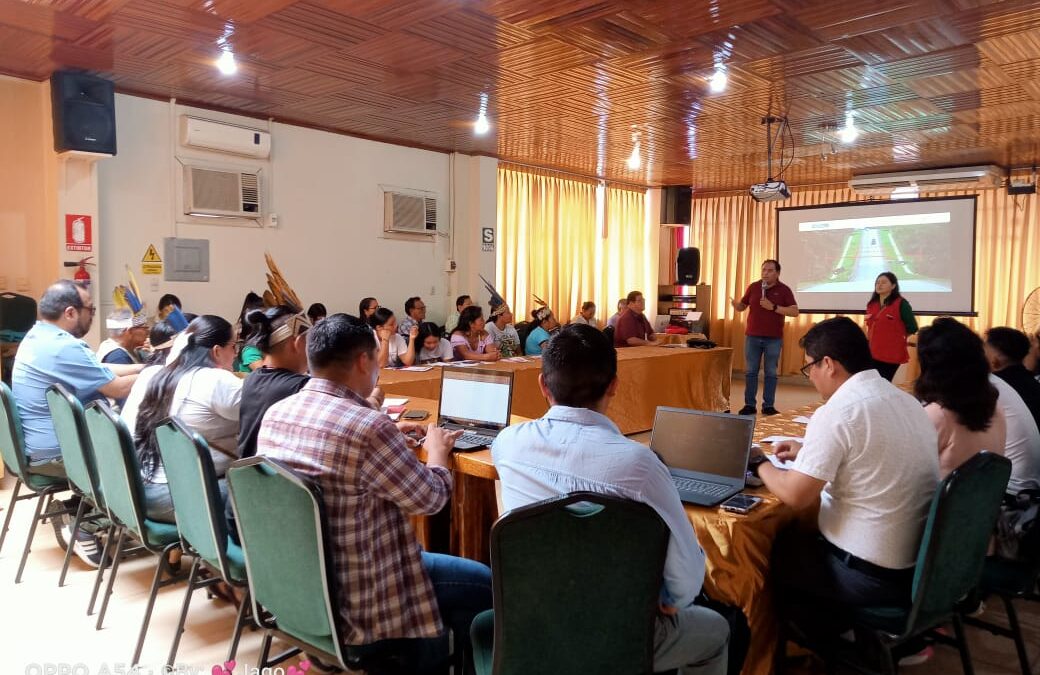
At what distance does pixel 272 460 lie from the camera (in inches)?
61.7

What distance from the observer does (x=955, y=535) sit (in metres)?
1.82

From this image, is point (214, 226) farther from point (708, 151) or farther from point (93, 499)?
point (708, 151)

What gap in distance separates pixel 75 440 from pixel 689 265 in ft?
27.6

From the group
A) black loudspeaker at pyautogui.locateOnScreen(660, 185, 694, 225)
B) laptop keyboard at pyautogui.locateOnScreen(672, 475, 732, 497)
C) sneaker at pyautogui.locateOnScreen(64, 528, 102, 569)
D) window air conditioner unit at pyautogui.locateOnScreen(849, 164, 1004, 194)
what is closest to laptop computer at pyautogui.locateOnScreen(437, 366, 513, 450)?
laptop keyboard at pyautogui.locateOnScreen(672, 475, 732, 497)

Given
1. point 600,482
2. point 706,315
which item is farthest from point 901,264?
point 600,482

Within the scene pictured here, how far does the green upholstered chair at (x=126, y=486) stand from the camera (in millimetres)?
2283

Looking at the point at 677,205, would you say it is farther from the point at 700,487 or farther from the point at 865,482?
the point at 865,482

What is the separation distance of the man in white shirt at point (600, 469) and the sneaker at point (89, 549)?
99.5 inches

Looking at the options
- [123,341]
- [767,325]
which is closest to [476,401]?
[123,341]

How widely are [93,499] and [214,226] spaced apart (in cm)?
356

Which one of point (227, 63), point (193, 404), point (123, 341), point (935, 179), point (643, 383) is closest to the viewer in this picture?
point (193, 404)

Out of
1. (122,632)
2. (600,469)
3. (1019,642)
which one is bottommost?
(122,632)

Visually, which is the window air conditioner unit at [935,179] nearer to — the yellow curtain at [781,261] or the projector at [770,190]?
the yellow curtain at [781,261]

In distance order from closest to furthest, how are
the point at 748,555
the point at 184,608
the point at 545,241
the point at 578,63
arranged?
the point at 748,555, the point at 184,608, the point at 578,63, the point at 545,241
